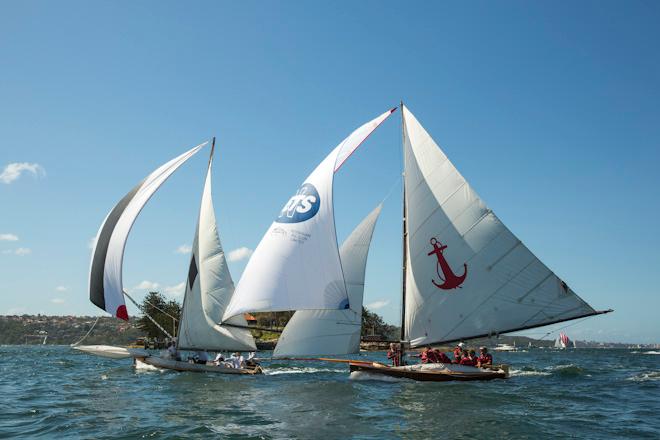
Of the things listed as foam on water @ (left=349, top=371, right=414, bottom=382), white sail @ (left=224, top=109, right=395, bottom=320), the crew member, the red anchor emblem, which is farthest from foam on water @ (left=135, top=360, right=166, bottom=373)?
the red anchor emblem

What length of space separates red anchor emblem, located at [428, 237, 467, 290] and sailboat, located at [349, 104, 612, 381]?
5 centimetres

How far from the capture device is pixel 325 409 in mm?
20266

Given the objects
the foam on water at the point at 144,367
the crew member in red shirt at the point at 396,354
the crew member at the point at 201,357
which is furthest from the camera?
the foam on water at the point at 144,367

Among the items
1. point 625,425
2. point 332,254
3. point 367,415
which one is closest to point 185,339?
point 332,254

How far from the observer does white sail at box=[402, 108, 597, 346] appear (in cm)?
2712

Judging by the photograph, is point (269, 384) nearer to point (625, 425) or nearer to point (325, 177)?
point (325, 177)

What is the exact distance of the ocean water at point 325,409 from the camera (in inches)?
648

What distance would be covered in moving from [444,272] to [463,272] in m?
0.96

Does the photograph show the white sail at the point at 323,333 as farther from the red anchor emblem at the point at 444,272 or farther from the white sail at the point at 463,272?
the red anchor emblem at the point at 444,272

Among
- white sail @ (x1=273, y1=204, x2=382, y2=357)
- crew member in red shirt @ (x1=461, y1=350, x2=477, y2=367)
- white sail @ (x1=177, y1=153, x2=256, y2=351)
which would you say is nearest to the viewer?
white sail @ (x1=273, y1=204, x2=382, y2=357)

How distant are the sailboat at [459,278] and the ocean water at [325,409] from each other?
249cm

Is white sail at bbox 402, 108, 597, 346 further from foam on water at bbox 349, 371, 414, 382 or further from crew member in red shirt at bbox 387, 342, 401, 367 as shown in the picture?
foam on water at bbox 349, 371, 414, 382

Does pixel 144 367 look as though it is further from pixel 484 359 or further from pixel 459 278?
pixel 459 278

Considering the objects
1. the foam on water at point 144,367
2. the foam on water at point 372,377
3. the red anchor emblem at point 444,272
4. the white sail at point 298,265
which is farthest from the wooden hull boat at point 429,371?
the foam on water at point 144,367
